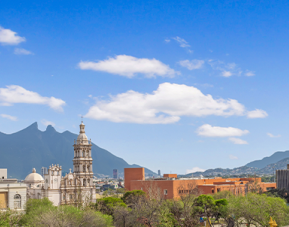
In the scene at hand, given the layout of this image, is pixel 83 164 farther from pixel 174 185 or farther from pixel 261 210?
pixel 261 210

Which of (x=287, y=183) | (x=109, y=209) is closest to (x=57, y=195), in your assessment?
(x=109, y=209)

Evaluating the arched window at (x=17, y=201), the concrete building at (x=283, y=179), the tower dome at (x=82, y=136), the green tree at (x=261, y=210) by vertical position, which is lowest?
the concrete building at (x=283, y=179)

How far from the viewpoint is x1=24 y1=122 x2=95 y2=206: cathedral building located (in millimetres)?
76188

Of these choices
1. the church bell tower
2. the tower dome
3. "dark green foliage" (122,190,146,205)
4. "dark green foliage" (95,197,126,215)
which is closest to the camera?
"dark green foliage" (95,197,126,215)

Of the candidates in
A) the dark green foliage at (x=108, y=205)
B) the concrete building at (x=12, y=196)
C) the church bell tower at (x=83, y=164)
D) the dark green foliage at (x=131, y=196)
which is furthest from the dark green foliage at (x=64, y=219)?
the church bell tower at (x=83, y=164)

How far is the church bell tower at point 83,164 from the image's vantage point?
270 ft

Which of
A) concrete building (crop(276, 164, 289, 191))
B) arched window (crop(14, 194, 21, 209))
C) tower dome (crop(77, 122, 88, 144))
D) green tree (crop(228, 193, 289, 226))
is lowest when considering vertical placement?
concrete building (crop(276, 164, 289, 191))

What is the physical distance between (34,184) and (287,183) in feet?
263

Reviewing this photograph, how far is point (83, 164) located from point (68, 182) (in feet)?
19.6

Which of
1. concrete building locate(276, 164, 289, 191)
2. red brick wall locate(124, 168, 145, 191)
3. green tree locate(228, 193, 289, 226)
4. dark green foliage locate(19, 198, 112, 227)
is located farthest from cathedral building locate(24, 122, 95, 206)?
concrete building locate(276, 164, 289, 191)

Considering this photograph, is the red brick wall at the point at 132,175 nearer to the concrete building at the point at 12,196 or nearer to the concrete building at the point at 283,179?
the concrete building at the point at 283,179

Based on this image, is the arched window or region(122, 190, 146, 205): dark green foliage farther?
region(122, 190, 146, 205): dark green foliage

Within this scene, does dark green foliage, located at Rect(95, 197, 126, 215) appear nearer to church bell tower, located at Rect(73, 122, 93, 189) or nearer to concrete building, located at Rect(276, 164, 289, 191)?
church bell tower, located at Rect(73, 122, 93, 189)

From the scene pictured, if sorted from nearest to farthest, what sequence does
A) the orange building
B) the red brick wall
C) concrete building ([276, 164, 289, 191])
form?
1. the orange building
2. the red brick wall
3. concrete building ([276, 164, 289, 191])
